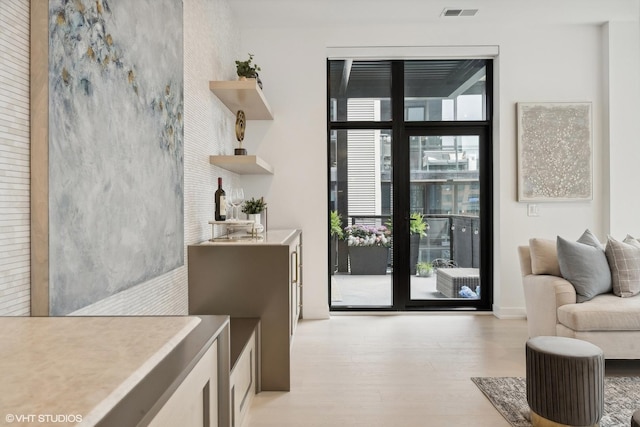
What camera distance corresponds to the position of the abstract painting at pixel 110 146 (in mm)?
1229

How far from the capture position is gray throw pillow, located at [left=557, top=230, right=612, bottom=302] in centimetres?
A: 294

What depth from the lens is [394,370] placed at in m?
2.85

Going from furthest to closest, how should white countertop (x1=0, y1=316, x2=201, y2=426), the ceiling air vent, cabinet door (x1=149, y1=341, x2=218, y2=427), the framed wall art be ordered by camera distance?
the ceiling air vent, the framed wall art, cabinet door (x1=149, y1=341, x2=218, y2=427), white countertop (x1=0, y1=316, x2=201, y2=426)

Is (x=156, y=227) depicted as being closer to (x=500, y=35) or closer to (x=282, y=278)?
(x=282, y=278)

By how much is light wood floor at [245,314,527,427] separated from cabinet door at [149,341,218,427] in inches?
55.6

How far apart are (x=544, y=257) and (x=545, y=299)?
0.37m

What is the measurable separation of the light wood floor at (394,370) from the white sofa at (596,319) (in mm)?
404

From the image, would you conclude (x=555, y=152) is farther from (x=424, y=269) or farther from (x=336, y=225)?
(x=336, y=225)

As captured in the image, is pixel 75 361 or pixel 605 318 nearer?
pixel 75 361

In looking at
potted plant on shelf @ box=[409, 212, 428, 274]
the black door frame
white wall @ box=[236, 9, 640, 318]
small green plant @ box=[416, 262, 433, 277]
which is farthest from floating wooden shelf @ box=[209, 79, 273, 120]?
small green plant @ box=[416, 262, 433, 277]

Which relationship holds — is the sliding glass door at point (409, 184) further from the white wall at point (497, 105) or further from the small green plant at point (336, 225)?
the white wall at point (497, 105)

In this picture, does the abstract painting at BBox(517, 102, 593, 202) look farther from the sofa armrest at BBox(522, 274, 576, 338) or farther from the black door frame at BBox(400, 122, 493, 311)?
the sofa armrest at BBox(522, 274, 576, 338)

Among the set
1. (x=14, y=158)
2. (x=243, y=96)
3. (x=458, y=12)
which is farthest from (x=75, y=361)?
(x=458, y=12)

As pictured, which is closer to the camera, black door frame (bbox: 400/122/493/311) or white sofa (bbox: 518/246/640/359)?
white sofa (bbox: 518/246/640/359)
